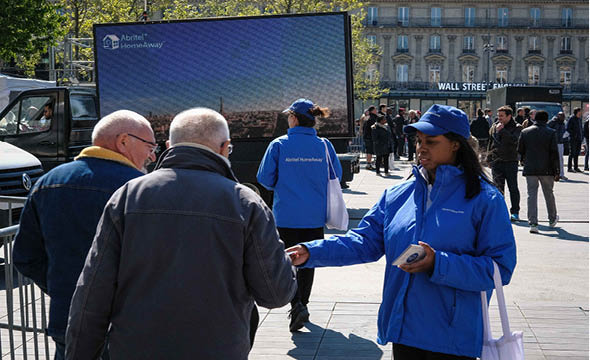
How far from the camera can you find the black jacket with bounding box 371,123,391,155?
20.5 metres

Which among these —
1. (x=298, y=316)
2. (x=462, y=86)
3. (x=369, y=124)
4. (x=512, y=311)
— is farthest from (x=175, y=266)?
(x=462, y=86)

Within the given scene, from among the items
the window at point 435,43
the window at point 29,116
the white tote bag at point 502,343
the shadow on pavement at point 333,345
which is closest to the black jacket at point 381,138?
the window at point 29,116

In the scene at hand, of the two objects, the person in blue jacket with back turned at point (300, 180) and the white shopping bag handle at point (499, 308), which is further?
Answer: the person in blue jacket with back turned at point (300, 180)

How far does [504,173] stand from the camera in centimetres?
1259

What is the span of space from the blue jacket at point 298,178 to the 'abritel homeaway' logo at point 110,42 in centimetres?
818

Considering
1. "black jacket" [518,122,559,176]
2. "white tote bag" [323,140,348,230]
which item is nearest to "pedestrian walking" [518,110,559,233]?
"black jacket" [518,122,559,176]

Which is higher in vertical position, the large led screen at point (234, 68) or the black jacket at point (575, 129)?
the large led screen at point (234, 68)

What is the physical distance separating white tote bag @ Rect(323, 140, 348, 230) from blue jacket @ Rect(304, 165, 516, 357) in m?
3.00

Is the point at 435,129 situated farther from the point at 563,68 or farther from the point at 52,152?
the point at 563,68

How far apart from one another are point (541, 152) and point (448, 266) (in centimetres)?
907

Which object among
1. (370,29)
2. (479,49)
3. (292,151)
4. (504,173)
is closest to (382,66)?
(370,29)

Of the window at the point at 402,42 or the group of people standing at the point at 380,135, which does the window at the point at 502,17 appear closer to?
the window at the point at 402,42

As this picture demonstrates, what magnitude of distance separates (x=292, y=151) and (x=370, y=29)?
75.9m

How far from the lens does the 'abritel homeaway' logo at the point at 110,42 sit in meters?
13.7
